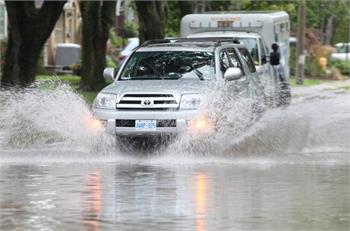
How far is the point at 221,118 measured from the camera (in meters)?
14.5

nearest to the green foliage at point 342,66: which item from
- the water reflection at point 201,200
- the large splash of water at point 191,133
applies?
the large splash of water at point 191,133

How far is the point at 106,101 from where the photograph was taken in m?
14.6

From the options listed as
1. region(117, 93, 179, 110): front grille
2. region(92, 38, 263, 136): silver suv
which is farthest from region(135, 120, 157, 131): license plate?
region(117, 93, 179, 110): front grille

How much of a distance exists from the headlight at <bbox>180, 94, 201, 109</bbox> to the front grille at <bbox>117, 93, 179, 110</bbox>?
0.11 m

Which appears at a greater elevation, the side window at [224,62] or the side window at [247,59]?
the side window at [224,62]

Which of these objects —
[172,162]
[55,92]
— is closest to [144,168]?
[172,162]

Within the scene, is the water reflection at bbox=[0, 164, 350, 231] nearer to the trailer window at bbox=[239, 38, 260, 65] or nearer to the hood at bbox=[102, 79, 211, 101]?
the hood at bbox=[102, 79, 211, 101]

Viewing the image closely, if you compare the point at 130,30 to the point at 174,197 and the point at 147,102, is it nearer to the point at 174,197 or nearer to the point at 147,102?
the point at 147,102

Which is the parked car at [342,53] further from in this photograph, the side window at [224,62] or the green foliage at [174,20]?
the side window at [224,62]

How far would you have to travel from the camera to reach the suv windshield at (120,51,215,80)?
15523 millimetres

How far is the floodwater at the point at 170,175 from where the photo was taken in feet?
30.9

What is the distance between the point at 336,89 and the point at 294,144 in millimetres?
19744

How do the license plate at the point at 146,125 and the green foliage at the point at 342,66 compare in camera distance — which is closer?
the license plate at the point at 146,125

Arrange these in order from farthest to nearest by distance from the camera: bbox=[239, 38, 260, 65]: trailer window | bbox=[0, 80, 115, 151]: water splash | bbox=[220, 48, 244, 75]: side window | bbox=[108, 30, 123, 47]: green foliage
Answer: bbox=[108, 30, 123, 47]: green foliage
bbox=[239, 38, 260, 65]: trailer window
bbox=[220, 48, 244, 75]: side window
bbox=[0, 80, 115, 151]: water splash
